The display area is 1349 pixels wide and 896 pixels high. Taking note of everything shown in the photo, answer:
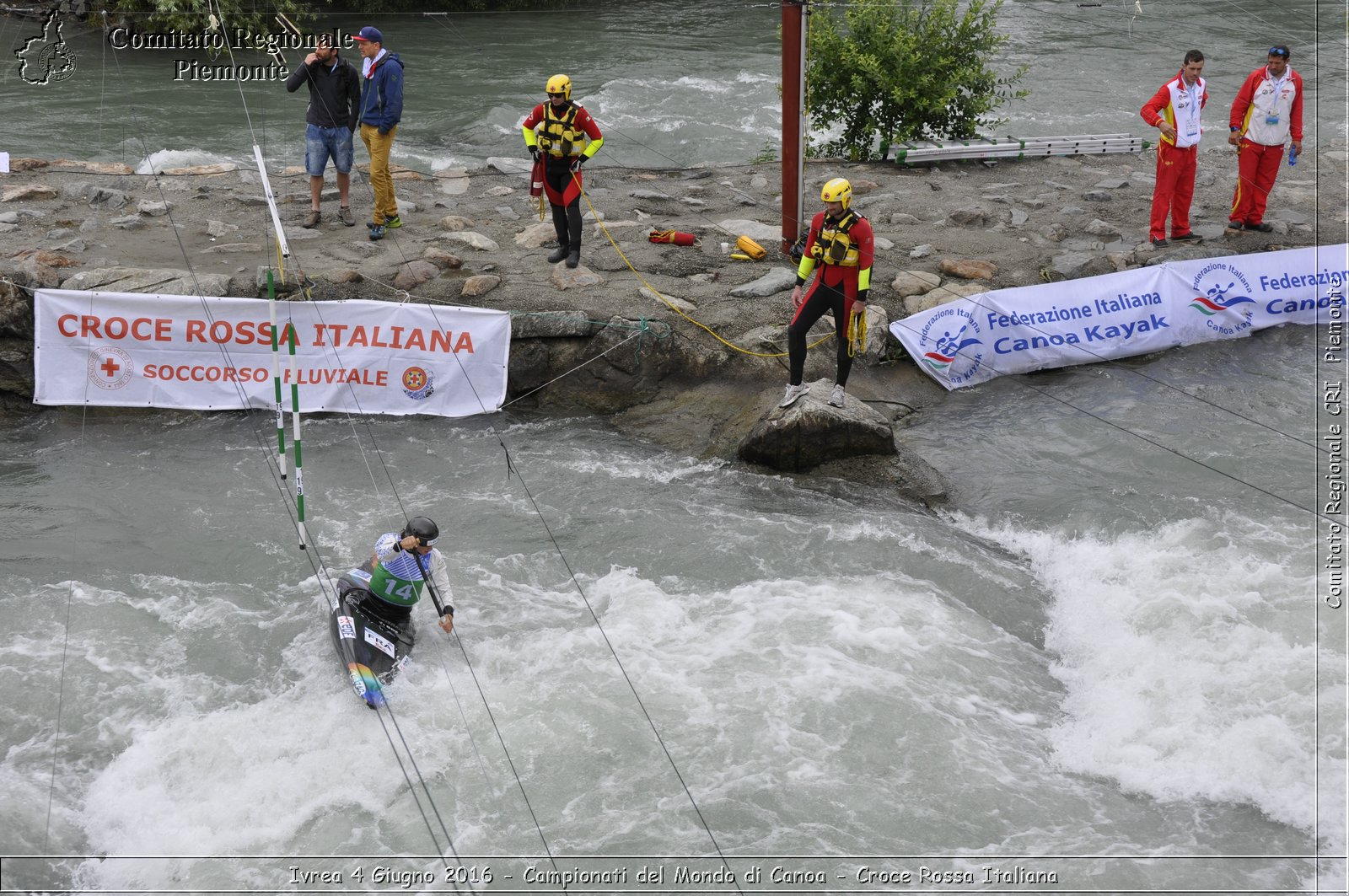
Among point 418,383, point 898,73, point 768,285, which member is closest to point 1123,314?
point 768,285

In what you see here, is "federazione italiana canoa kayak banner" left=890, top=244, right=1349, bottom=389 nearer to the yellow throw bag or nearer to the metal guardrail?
the yellow throw bag

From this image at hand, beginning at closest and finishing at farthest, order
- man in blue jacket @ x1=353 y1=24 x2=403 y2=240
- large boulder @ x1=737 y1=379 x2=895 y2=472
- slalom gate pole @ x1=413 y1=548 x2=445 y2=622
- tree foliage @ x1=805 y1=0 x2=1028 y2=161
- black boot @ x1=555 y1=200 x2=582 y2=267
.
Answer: slalom gate pole @ x1=413 y1=548 x2=445 y2=622 < large boulder @ x1=737 y1=379 x2=895 y2=472 < man in blue jacket @ x1=353 y1=24 x2=403 y2=240 < black boot @ x1=555 y1=200 x2=582 y2=267 < tree foliage @ x1=805 y1=0 x2=1028 y2=161

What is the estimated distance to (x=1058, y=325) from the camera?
412 inches

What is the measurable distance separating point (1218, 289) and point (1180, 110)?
1.71 meters

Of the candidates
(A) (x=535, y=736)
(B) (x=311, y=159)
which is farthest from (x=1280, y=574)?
(B) (x=311, y=159)

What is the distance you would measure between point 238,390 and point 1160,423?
7.58m

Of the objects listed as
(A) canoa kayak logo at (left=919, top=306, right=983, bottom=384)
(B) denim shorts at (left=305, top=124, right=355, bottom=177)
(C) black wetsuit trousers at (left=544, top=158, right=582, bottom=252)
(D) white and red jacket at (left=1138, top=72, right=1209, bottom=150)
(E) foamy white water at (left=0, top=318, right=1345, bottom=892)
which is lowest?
(E) foamy white water at (left=0, top=318, right=1345, bottom=892)

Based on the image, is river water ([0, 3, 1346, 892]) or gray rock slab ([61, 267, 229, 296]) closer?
river water ([0, 3, 1346, 892])

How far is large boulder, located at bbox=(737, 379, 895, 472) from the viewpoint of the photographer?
909 cm

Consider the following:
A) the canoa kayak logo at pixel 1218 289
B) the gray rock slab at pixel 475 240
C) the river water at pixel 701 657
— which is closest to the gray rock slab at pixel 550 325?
the river water at pixel 701 657

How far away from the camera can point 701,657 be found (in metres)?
7.43

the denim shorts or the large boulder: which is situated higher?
the denim shorts

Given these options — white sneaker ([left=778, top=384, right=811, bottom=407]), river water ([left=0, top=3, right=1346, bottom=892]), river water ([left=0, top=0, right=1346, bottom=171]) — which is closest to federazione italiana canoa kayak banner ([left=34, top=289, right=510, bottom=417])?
river water ([left=0, top=3, right=1346, bottom=892])

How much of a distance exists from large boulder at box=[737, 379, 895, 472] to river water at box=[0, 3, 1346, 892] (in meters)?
0.26
